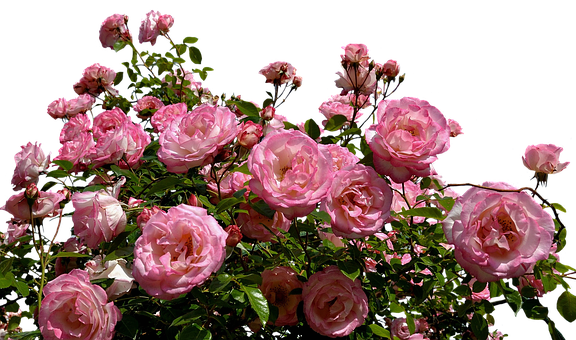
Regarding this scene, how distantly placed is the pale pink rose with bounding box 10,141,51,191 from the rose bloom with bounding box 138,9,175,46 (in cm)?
98

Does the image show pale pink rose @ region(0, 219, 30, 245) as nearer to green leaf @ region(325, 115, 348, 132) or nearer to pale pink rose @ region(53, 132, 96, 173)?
pale pink rose @ region(53, 132, 96, 173)

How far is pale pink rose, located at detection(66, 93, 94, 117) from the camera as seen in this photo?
2340mm

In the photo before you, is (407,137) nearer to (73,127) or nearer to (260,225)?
(260,225)

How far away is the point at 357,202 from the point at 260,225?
38 centimetres

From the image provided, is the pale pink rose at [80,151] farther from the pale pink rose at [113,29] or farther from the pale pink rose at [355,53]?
the pale pink rose at [355,53]

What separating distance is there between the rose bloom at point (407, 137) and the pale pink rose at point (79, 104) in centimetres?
189

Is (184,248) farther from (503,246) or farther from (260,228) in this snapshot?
(503,246)

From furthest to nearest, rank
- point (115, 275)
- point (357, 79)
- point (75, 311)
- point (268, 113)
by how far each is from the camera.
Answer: point (357, 79) < point (268, 113) < point (115, 275) < point (75, 311)

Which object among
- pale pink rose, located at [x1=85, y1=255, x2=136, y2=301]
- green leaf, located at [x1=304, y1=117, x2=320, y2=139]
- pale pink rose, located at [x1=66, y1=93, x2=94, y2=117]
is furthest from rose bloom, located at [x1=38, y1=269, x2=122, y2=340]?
pale pink rose, located at [x1=66, y1=93, x2=94, y2=117]

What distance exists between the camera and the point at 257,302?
3.41ft

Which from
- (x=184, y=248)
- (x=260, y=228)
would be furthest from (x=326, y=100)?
(x=184, y=248)

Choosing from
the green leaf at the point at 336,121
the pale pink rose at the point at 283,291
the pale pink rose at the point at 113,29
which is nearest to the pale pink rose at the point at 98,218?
the pale pink rose at the point at 283,291

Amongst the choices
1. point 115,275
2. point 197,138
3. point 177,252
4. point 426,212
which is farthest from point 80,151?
point 426,212

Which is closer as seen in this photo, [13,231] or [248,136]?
[248,136]
